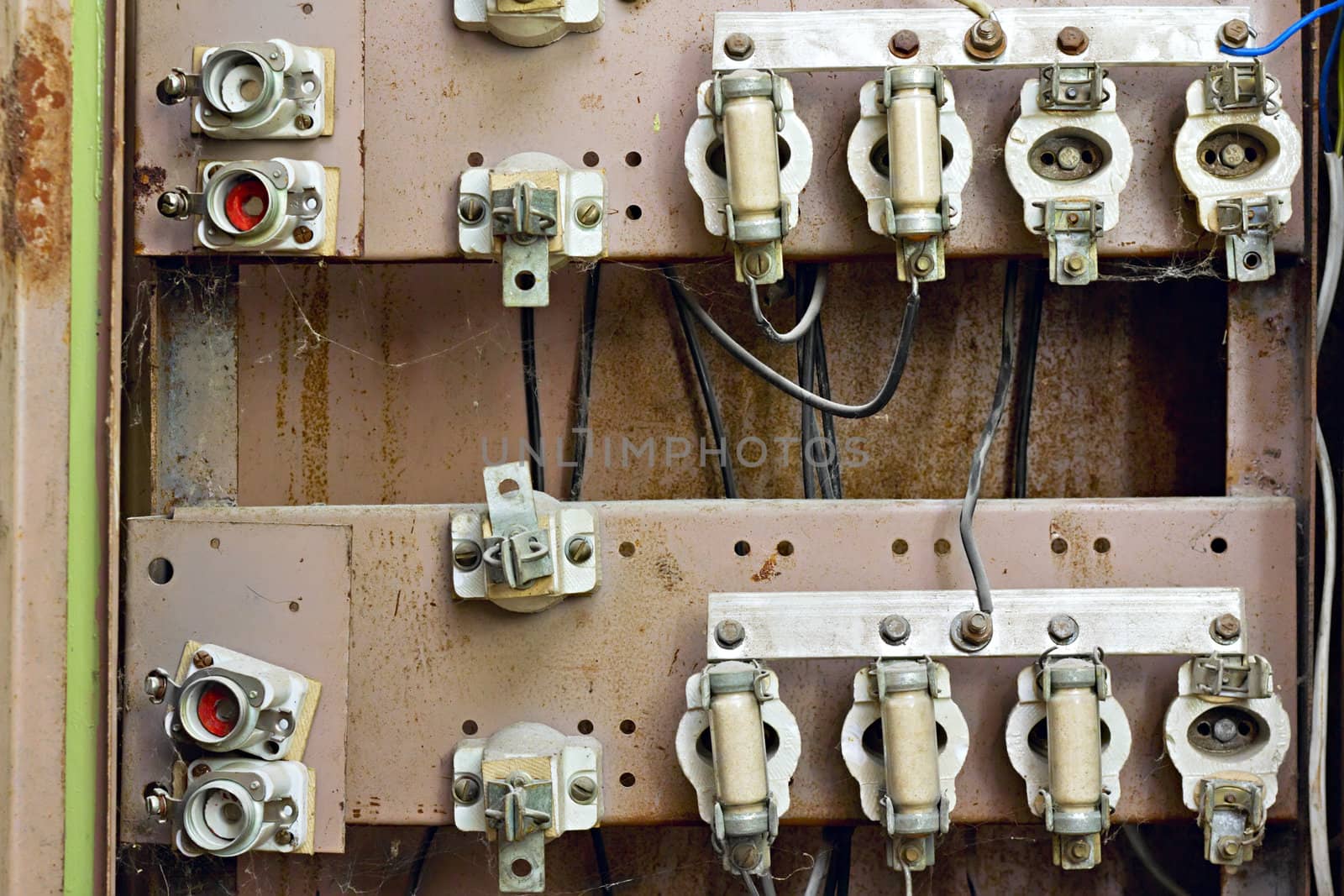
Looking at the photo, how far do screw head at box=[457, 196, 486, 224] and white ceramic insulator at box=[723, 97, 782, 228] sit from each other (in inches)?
8.9

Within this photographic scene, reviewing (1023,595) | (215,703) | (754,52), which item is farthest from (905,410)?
(215,703)

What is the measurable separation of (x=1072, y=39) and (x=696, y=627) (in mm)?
608

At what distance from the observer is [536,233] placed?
1057 millimetres

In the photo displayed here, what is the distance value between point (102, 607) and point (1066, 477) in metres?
0.93

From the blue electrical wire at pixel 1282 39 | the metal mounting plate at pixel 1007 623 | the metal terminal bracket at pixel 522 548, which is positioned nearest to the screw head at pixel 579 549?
the metal terminal bracket at pixel 522 548

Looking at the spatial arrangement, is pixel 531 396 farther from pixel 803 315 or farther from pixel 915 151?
pixel 915 151

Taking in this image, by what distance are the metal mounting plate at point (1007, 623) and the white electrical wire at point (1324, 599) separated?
99mm

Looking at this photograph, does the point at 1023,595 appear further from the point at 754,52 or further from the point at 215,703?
the point at 215,703

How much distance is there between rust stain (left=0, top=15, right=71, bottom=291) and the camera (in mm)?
966

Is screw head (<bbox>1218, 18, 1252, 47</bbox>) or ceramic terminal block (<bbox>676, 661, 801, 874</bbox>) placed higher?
screw head (<bbox>1218, 18, 1252, 47</bbox>)

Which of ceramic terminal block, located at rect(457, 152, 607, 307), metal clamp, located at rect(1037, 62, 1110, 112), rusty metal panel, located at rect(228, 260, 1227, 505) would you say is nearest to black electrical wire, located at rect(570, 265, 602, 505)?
rusty metal panel, located at rect(228, 260, 1227, 505)

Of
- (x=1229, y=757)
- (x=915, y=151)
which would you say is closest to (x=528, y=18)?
(x=915, y=151)

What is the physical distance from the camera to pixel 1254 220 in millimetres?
1045

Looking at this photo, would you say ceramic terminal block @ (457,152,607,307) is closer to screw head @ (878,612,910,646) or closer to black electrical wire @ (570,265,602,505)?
black electrical wire @ (570,265,602,505)
